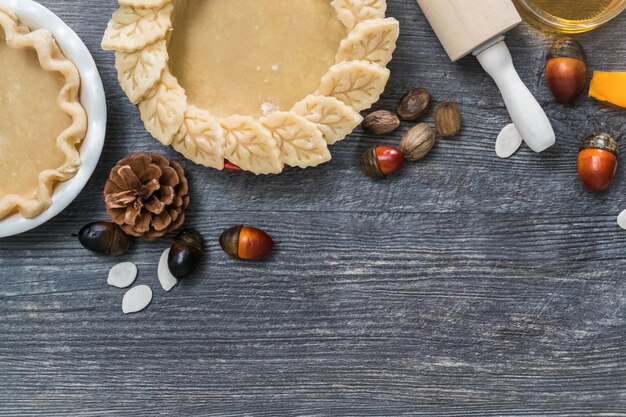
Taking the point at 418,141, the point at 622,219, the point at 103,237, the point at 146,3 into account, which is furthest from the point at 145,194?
the point at 622,219

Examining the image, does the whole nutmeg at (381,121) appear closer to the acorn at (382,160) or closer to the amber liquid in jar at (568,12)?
the acorn at (382,160)

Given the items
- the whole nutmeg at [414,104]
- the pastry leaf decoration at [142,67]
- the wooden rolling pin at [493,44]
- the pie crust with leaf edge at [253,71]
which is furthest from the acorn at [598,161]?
the pastry leaf decoration at [142,67]

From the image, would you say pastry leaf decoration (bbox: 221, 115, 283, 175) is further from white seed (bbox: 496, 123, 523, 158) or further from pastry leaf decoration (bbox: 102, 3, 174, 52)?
white seed (bbox: 496, 123, 523, 158)

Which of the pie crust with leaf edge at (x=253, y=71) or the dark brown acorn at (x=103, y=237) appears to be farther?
the dark brown acorn at (x=103, y=237)

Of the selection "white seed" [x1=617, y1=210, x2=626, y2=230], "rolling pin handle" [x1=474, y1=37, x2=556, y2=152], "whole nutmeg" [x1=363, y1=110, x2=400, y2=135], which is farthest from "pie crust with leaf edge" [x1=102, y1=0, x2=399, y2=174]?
"white seed" [x1=617, y1=210, x2=626, y2=230]

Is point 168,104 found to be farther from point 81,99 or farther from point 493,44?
point 493,44
